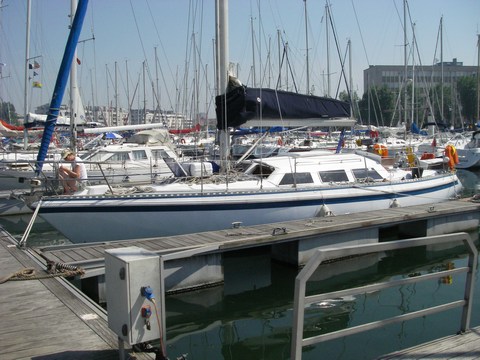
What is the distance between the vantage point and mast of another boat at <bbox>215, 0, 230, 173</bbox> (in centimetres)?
Result: 1403

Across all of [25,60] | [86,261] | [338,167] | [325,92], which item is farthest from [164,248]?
[325,92]

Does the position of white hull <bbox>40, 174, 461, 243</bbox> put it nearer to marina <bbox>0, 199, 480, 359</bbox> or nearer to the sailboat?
the sailboat

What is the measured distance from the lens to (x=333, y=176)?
1428 centimetres

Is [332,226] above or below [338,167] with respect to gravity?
below

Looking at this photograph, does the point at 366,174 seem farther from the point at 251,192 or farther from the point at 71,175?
the point at 71,175

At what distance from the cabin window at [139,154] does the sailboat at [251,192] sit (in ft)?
32.9

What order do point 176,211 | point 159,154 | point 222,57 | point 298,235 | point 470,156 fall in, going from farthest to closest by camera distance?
1. point 470,156
2. point 159,154
3. point 222,57
4. point 176,211
5. point 298,235

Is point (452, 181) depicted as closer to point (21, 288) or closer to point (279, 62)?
point (21, 288)

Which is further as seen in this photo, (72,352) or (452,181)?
(452,181)

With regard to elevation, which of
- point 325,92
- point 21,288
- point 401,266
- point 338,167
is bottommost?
point 401,266

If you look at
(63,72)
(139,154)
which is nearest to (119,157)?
(139,154)

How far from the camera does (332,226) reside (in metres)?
12.0

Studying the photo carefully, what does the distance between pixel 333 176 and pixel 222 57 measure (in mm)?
4522

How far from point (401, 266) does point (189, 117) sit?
34548mm
